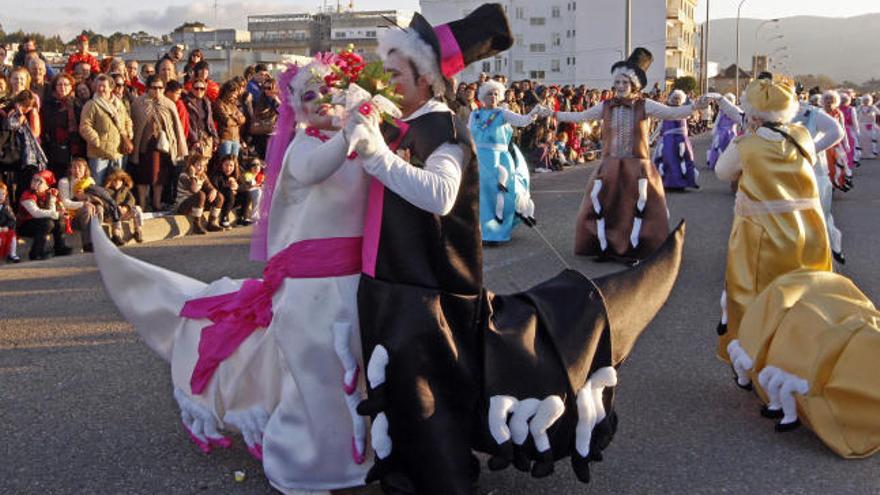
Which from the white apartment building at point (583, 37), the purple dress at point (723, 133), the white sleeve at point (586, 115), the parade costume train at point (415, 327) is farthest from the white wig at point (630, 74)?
the white apartment building at point (583, 37)

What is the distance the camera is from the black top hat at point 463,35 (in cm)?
351

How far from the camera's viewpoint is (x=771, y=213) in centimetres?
539

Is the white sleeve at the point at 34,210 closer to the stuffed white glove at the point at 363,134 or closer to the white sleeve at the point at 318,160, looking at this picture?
the white sleeve at the point at 318,160

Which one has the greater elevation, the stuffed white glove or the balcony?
the stuffed white glove

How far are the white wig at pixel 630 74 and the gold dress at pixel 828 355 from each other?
4.66m

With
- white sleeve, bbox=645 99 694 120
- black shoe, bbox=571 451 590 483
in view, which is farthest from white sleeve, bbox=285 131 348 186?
white sleeve, bbox=645 99 694 120

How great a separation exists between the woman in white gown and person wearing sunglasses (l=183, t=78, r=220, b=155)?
8432 millimetres

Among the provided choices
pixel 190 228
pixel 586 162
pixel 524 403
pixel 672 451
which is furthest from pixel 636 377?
pixel 586 162

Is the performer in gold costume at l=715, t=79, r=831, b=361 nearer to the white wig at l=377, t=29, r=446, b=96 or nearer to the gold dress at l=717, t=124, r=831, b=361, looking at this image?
the gold dress at l=717, t=124, r=831, b=361

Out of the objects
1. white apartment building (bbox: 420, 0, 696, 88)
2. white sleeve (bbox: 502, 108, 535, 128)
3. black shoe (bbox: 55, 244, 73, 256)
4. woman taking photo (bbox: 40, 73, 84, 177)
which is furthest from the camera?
white apartment building (bbox: 420, 0, 696, 88)

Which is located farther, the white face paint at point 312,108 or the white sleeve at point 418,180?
the white face paint at point 312,108

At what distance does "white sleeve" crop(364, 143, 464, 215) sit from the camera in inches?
123

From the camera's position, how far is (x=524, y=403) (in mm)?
3365

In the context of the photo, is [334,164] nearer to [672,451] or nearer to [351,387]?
[351,387]
